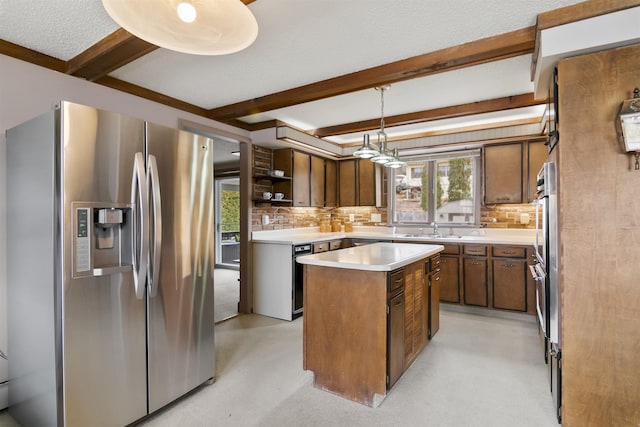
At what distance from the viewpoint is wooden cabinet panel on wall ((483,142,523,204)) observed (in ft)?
14.0

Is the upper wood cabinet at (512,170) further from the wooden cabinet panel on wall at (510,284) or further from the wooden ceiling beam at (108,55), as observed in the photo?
the wooden ceiling beam at (108,55)

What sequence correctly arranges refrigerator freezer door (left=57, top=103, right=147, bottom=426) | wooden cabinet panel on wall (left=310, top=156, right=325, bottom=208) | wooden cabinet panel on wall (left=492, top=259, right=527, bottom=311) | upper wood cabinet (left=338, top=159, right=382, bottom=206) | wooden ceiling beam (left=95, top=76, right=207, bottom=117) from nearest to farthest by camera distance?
refrigerator freezer door (left=57, top=103, right=147, bottom=426), wooden ceiling beam (left=95, top=76, right=207, bottom=117), wooden cabinet panel on wall (left=492, top=259, right=527, bottom=311), wooden cabinet panel on wall (left=310, top=156, right=325, bottom=208), upper wood cabinet (left=338, top=159, right=382, bottom=206)

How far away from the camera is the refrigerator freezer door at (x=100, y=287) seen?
5.54ft

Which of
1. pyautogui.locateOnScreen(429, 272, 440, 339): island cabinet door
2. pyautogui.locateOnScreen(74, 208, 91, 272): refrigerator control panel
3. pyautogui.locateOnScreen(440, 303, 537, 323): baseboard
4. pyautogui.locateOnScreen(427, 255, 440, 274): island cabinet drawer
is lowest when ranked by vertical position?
pyautogui.locateOnScreen(440, 303, 537, 323): baseboard

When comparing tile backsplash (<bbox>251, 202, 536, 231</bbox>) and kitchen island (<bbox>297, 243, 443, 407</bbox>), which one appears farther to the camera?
tile backsplash (<bbox>251, 202, 536, 231</bbox>)

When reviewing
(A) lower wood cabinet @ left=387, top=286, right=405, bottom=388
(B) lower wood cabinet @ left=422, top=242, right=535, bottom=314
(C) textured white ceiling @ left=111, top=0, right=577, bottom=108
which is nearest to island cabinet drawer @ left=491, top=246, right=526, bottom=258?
(B) lower wood cabinet @ left=422, top=242, right=535, bottom=314

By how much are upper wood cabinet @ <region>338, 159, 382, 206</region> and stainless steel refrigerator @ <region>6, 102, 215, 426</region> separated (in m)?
3.51

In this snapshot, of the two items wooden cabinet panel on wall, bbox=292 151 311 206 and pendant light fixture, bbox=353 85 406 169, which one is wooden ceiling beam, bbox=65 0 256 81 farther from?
wooden cabinet panel on wall, bbox=292 151 311 206

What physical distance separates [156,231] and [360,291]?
1364mm

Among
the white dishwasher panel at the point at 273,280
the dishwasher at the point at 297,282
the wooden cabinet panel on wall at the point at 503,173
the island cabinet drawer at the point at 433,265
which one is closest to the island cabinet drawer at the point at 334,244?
the dishwasher at the point at 297,282

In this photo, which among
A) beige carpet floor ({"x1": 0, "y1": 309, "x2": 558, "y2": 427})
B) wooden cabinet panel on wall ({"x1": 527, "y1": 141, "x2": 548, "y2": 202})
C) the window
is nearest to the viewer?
beige carpet floor ({"x1": 0, "y1": 309, "x2": 558, "y2": 427})

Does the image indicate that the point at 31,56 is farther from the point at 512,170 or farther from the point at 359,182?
the point at 512,170

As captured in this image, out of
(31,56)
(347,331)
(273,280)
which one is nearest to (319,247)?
(273,280)

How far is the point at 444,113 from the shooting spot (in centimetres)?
379
